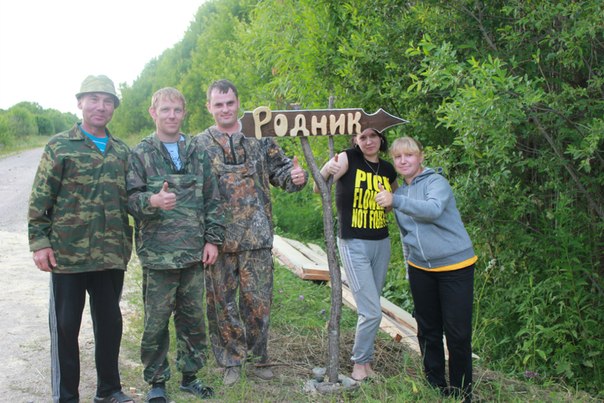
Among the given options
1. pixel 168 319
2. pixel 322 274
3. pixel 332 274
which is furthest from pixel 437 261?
pixel 322 274

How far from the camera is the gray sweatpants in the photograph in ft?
12.9

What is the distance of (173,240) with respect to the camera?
367 cm

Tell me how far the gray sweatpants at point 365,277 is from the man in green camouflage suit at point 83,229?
1.50 meters

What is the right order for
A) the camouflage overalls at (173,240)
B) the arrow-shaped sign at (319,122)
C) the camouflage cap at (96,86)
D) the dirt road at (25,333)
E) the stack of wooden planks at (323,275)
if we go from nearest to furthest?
1. the camouflage cap at (96,86)
2. the camouflage overalls at (173,240)
3. the arrow-shaped sign at (319,122)
4. the dirt road at (25,333)
5. the stack of wooden planks at (323,275)

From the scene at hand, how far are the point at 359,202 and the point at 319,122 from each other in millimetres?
615

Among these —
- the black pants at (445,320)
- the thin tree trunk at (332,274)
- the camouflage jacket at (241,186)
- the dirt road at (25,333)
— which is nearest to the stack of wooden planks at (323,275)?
the black pants at (445,320)

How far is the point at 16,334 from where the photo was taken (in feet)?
17.3

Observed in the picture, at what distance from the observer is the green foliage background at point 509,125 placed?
147 inches

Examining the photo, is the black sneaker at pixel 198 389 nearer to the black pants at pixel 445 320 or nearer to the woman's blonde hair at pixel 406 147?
the black pants at pixel 445 320

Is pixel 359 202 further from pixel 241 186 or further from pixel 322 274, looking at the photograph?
pixel 322 274

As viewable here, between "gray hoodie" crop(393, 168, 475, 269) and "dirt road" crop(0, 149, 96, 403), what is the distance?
97.1 inches

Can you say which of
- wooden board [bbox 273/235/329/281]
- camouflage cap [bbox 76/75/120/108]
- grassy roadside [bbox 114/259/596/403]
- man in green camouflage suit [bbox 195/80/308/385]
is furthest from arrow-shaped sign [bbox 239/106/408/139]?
wooden board [bbox 273/235/329/281]

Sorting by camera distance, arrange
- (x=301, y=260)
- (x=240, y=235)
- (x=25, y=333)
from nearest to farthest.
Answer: (x=240, y=235) → (x=25, y=333) → (x=301, y=260)

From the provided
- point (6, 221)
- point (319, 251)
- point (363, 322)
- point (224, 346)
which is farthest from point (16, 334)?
point (6, 221)
